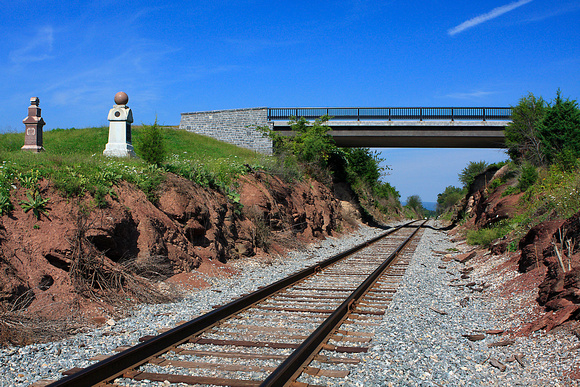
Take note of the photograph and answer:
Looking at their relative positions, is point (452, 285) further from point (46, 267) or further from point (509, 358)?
point (46, 267)

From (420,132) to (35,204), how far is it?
29642 mm

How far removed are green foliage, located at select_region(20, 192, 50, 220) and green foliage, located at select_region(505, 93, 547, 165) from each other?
72.7 ft

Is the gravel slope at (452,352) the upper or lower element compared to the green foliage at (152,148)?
lower

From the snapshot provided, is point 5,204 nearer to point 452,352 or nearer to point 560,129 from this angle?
point 452,352

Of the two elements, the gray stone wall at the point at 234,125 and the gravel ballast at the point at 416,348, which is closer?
the gravel ballast at the point at 416,348

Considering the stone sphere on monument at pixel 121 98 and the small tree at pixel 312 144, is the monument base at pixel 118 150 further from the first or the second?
the small tree at pixel 312 144

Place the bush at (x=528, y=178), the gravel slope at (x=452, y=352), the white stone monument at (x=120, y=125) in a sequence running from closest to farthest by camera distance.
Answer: the gravel slope at (x=452, y=352), the white stone monument at (x=120, y=125), the bush at (x=528, y=178)

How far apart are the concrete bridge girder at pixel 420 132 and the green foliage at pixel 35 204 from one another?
27414 mm

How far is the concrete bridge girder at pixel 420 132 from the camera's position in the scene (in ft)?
107

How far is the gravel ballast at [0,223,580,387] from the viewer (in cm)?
448

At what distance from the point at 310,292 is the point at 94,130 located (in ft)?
92.9

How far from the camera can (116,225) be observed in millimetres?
8703

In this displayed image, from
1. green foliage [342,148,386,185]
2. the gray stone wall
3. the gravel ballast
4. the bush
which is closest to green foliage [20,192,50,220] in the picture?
the gravel ballast

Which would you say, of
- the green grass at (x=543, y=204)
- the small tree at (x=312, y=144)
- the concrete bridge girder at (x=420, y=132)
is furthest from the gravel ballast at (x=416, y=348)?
the concrete bridge girder at (x=420, y=132)
